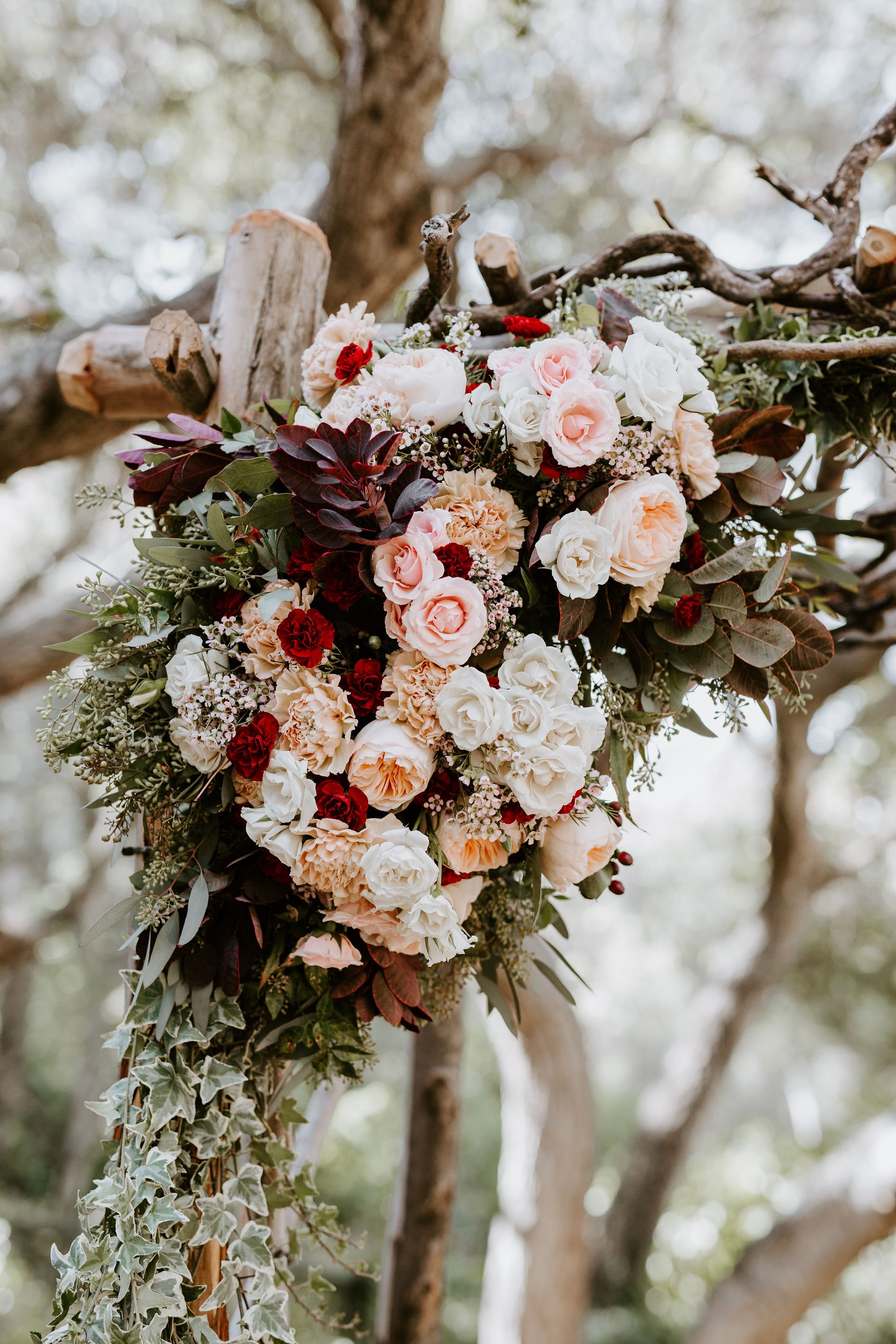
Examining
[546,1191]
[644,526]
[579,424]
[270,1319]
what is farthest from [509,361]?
[546,1191]

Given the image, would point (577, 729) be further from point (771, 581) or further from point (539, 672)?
point (771, 581)

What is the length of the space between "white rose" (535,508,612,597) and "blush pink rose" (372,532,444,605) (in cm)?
15

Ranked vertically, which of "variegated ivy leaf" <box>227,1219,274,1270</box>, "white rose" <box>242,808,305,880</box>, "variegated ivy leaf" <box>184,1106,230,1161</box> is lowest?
"variegated ivy leaf" <box>227,1219,274,1270</box>

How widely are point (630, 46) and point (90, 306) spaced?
11.9 ft

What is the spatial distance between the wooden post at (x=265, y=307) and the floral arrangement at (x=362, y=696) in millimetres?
388

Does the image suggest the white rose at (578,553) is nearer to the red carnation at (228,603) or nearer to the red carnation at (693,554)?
the red carnation at (693,554)

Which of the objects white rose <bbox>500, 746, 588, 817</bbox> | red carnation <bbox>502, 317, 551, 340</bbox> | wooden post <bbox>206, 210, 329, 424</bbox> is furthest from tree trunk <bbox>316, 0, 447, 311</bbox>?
white rose <bbox>500, 746, 588, 817</bbox>

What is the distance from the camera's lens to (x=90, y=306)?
5.21 m

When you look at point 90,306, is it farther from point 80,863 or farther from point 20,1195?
point 20,1195

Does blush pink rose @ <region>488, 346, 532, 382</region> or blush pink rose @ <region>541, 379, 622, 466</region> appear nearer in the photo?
blush pink rose @ <region>541, 379, 622, 466</region>

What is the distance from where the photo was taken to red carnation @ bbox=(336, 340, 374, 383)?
49.2 inches

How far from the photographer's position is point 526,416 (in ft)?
3.75

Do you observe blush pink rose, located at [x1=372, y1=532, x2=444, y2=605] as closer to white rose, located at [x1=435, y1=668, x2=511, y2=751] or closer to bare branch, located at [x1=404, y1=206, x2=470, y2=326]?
white rose, located at [x1=435, y1=668, x2=511, y2=751]

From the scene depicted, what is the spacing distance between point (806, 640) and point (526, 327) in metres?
0.62
